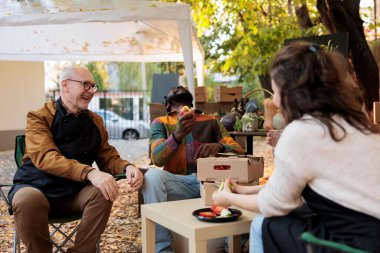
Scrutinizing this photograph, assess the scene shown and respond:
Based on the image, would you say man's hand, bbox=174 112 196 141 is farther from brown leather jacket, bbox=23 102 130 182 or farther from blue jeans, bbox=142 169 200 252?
brown leather jacket, bbox=23 102 130 182

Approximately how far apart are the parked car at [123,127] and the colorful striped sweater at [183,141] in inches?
640

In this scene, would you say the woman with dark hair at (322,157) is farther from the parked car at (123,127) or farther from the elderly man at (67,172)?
the parked car at (123,127)

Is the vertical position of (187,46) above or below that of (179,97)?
above

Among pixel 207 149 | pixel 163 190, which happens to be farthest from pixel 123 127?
pixel 163 190

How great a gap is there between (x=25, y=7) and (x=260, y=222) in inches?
178

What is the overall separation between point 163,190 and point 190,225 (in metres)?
0.96

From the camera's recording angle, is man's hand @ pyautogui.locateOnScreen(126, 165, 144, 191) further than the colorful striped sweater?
No

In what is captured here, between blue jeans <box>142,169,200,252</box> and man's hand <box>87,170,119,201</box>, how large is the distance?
27 centimetres

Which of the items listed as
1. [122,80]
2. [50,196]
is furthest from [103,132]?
[122,80]

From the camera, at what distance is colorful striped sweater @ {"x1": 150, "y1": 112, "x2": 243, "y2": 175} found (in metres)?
3.62

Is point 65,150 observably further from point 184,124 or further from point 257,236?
point 257,236

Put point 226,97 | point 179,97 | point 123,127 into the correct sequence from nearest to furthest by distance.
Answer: point 179,97 < point 226,97 < point 123,127

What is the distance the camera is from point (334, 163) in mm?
1873

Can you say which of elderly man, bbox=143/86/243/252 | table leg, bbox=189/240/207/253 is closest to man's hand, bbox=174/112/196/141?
elderly man, bbox=143/86/243/252
